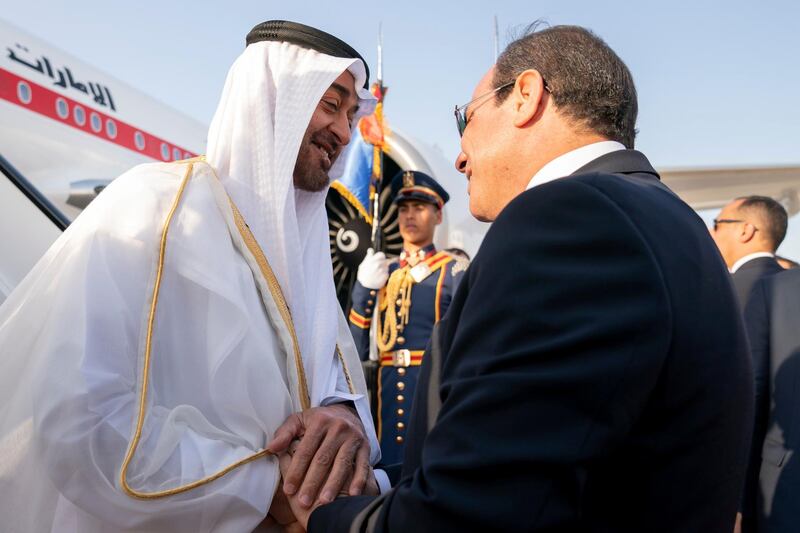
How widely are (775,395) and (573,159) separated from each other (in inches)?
79.3

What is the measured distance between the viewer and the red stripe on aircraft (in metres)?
6.45

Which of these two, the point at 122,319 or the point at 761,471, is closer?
the point at 122,319

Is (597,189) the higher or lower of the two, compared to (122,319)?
higher

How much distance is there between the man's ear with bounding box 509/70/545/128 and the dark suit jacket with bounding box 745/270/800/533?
198cm

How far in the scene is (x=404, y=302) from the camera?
16.8ft

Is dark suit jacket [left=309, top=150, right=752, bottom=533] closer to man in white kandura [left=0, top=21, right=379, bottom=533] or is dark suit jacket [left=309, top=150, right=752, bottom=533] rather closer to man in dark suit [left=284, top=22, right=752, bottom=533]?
man in dark suit [left=284, top=22, right=752, bottom=533]

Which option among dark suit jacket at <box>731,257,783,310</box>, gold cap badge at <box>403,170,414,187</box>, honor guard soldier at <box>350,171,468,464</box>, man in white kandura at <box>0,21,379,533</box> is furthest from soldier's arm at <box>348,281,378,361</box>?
man in white kandura at <box>0,21,379,533</box>

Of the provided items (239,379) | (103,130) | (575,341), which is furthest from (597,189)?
(103,130)

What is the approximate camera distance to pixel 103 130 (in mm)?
7477

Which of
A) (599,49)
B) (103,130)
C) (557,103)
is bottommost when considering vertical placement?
(557,103)

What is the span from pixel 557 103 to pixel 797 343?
78.4 inches

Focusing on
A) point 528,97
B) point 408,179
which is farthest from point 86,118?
point 528,97

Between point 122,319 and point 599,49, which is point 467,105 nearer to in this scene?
point 599,49

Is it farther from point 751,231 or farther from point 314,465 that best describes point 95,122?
point 314,465
